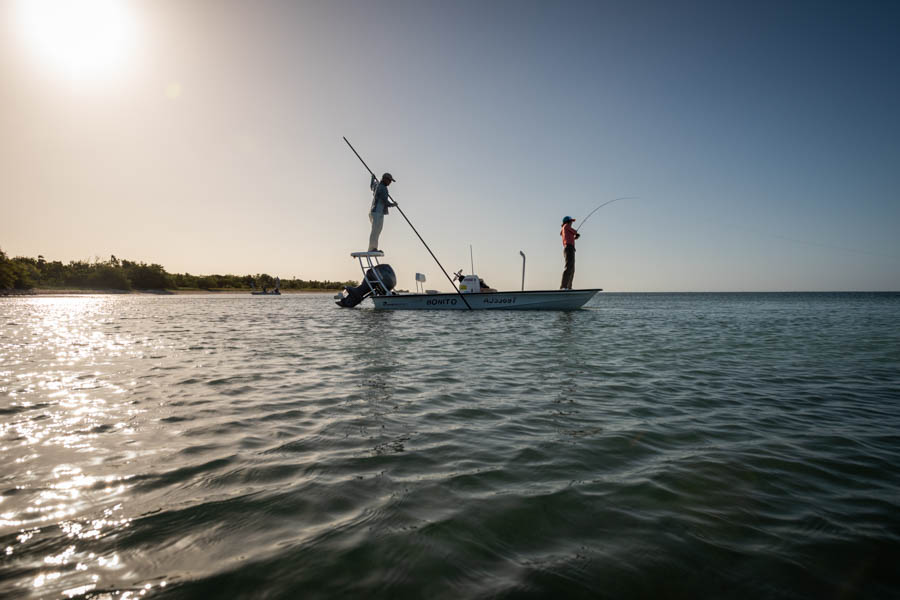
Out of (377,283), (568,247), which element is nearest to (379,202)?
(377,283)

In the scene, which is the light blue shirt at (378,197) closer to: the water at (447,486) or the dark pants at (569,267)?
the dark pants at (569,267)

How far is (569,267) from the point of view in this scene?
20609 mm

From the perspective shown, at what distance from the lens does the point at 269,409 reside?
4.54 meters

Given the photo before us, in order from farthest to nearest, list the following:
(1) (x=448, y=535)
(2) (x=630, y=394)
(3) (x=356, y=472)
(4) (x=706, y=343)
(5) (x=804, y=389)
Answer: (4) (x=706, y=343) < (5) (x=804, y=389) < (2) (x=630, y=394) < (3) (x=356, y=472) < (1) (x=448, y=535)

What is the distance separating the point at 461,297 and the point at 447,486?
20057 mm

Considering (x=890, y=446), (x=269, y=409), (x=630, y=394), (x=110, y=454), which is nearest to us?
(x=110, y=454)

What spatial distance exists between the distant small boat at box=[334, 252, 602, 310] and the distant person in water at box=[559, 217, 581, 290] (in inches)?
31.1

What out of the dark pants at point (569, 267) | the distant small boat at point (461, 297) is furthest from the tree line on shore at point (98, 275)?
the dark pants at point (569, 267)

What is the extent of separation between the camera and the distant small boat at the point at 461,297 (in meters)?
21.7

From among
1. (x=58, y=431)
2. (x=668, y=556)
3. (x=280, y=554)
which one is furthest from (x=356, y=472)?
(x=58, y=431)

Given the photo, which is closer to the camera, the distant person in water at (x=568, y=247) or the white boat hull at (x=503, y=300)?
the distant person in water at (x=568, y=247)

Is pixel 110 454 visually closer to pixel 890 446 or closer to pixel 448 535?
pixel 448 535

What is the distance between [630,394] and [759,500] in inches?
105

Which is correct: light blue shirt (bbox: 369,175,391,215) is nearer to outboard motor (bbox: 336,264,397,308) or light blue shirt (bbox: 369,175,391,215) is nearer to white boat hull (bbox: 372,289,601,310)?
outboard motor (bbox: 336,264,397,308)
